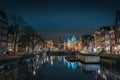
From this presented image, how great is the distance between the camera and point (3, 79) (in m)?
43.1

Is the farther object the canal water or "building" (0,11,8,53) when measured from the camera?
"building" (0,11,8,53)

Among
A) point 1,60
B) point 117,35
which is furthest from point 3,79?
point 117,35

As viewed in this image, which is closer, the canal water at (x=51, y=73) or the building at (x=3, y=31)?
the canal water at (x=51, y=73)

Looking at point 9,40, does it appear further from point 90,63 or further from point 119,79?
point 119,79

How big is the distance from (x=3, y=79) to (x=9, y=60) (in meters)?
28.3

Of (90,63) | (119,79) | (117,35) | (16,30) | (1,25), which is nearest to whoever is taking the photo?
(119,79)

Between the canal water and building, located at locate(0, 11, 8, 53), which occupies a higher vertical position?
building, located at locate(0, 11, 8, 53)

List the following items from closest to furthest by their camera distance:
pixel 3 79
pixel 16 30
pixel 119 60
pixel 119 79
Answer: pixel 3 79, pixel 119 79, pixel 119 60, pixel 16 30

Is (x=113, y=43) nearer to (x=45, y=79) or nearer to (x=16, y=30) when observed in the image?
(x=16, y=30)

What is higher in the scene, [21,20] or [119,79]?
[21,20]

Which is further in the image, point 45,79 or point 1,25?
point 1,25

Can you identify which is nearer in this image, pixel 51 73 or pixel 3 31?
pixel 51 73

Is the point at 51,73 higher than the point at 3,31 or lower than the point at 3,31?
lower

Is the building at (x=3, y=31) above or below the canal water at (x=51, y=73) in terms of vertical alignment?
above
